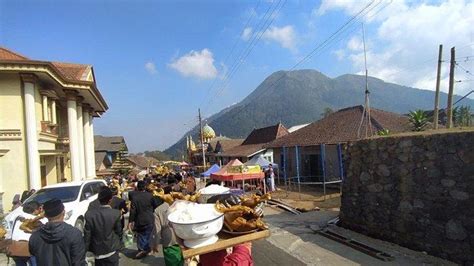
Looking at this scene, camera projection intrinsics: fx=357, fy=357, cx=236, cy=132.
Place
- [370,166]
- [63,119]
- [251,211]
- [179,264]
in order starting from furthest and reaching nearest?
[63,119], [370,166], [179,264], [251,211]

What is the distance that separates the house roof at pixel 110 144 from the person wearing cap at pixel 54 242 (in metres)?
50.4

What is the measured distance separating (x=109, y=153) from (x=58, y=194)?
47390 millimetres

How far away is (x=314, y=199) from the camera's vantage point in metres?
18.5

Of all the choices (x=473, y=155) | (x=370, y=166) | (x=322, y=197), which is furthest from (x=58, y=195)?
(x=322, y=197)

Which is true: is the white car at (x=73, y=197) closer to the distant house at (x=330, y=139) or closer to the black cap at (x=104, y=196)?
the black cap at (x=104, y=196)

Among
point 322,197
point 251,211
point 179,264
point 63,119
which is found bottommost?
point 322,197

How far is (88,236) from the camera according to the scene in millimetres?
5004

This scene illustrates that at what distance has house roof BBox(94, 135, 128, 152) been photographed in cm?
5537

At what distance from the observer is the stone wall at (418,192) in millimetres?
6742

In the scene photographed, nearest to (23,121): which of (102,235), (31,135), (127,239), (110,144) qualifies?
(31,135)

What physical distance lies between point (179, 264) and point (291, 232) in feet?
18.7

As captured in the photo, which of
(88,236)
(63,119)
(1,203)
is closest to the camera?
(88,236)

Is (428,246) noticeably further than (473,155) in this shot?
Yes

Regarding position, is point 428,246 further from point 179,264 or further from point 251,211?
point 251,211
